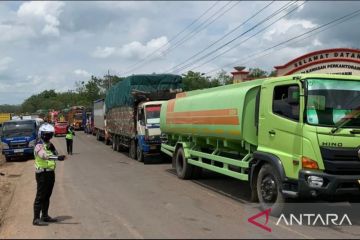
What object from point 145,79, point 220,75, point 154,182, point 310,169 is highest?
point 220,75

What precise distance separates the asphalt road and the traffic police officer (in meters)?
0.29

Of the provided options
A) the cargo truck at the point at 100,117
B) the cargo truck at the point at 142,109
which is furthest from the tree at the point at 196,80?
the cargo truck at the point at 142,109

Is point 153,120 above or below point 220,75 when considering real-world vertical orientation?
below

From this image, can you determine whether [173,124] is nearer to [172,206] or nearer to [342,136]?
[172,206]

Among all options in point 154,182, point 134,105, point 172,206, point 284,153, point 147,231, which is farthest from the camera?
point 134,105

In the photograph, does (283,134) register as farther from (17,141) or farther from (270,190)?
(17,141)

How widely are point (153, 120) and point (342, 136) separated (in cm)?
1267

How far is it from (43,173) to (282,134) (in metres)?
4.50

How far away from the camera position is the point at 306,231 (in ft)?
26.4

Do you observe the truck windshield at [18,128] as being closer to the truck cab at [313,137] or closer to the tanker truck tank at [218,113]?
the tanker truck tank at [218,113]

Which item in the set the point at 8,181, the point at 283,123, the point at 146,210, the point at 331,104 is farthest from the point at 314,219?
the point at 8,181

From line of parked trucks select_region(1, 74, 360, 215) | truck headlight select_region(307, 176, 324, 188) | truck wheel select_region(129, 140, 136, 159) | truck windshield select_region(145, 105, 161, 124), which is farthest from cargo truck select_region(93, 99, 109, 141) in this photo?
truck headlight select_region(307, 176, 324, 188)

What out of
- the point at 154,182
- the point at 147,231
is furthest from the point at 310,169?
the point at 154,182

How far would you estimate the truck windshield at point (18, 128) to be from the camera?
82.6 ft
